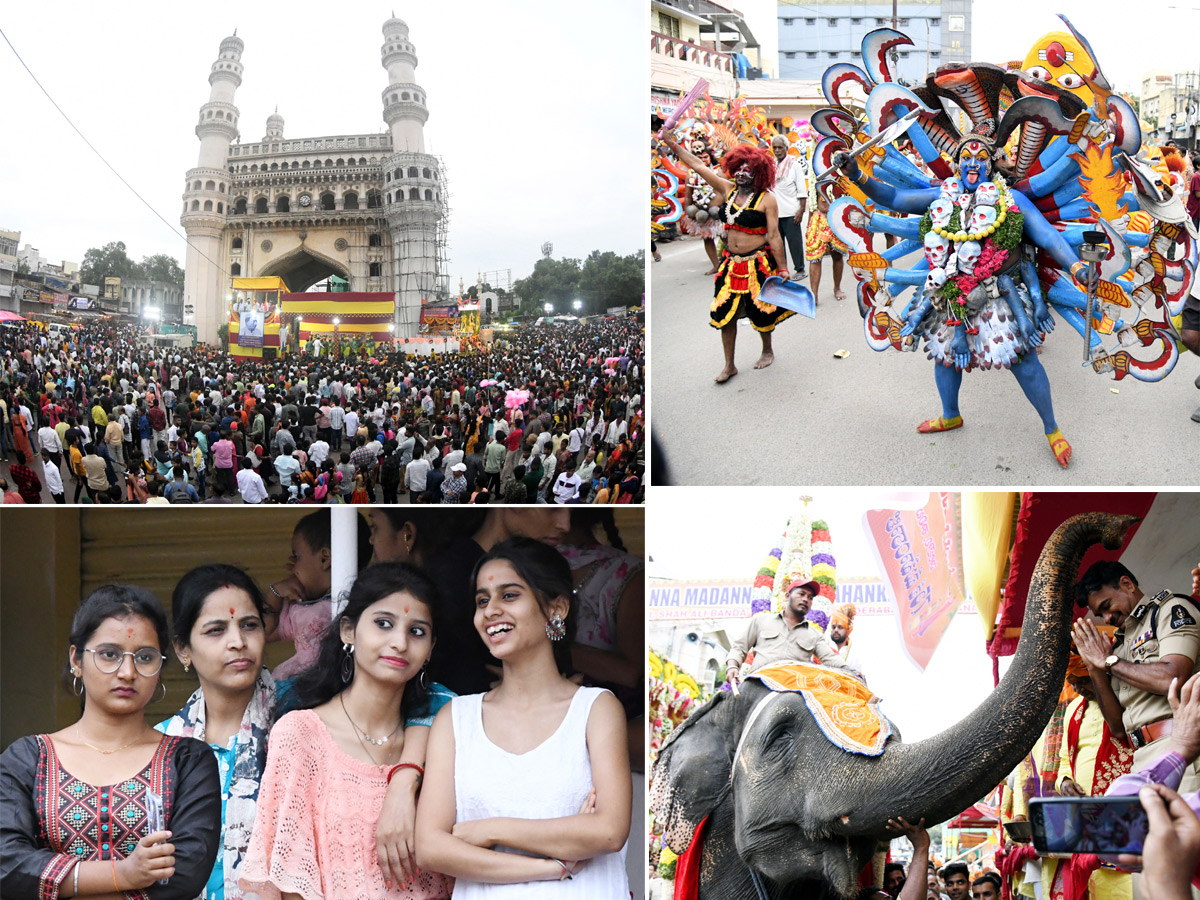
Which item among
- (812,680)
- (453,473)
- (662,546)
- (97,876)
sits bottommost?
(97,876)

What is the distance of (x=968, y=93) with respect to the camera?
389 centimetres

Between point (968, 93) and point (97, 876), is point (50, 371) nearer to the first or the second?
point (97, 876)

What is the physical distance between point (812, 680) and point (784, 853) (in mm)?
632

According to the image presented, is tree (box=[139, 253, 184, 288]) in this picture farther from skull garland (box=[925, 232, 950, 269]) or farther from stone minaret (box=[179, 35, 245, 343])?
skull garland (box=[925, 232, 950, 269])

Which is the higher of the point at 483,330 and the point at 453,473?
the point at 483,330

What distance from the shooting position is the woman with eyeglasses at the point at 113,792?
4.08 m

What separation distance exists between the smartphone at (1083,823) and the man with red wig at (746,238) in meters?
2.51

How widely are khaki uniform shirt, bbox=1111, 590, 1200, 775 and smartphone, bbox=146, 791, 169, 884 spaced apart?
13.0 ft

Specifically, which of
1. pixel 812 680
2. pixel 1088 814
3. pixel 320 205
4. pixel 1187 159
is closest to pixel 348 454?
pixel 320 205

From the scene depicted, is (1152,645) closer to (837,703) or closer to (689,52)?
Answer: (837,703)

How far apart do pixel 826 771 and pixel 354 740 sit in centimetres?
204

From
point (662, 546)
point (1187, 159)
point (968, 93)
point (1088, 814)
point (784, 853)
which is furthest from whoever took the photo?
point (1187, 159)

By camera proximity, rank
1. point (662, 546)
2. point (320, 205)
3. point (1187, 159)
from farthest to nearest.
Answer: point (320, 205), point (1187, 159), point (662, 546)

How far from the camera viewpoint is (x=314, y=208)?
530cm
